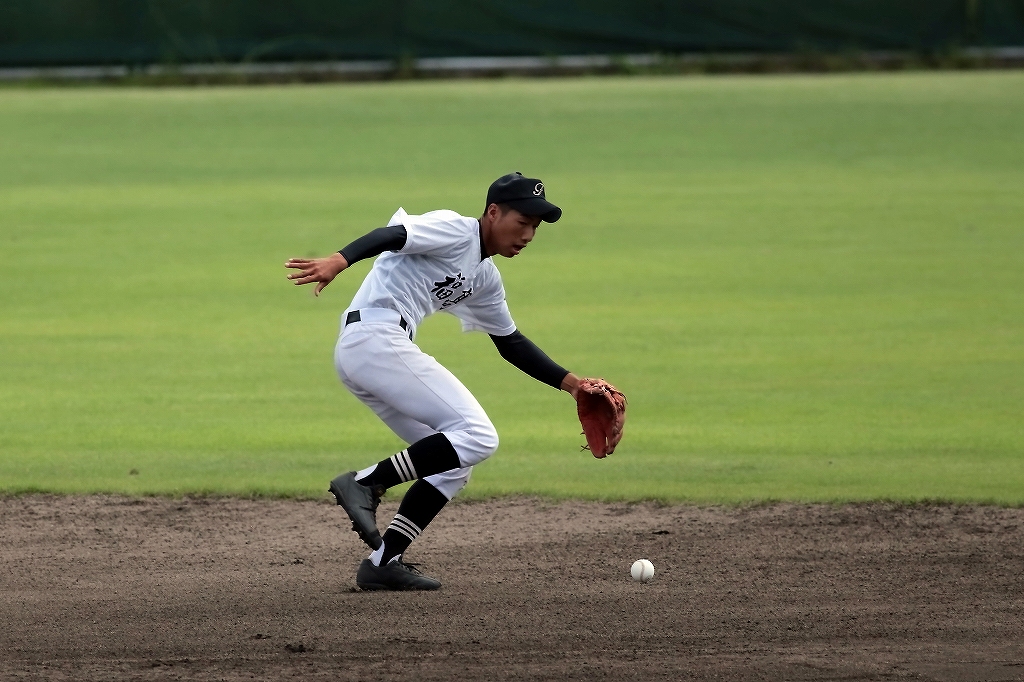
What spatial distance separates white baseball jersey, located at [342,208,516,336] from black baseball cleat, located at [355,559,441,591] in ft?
3.43

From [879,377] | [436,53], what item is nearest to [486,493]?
[879,377]

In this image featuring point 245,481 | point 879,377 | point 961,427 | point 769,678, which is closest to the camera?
point 769,678

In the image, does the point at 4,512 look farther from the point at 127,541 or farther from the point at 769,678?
the point at 769,678

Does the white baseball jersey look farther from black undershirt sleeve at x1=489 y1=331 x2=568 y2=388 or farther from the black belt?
black undershirt sleeve at x1=489 y1=331 x2=568 y2=388

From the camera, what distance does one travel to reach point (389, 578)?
233 inches

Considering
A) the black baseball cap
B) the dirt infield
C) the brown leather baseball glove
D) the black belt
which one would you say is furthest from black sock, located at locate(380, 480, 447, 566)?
the black baseball cap

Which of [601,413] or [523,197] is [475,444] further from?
[523,197]

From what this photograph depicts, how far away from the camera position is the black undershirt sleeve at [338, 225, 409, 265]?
5461mm

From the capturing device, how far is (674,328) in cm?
1206

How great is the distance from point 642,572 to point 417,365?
137 centimetres

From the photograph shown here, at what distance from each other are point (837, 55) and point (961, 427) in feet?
61.9

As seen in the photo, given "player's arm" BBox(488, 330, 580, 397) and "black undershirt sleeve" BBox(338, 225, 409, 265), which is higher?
"black undershirt sleeve" BBox(338, 225, 409, 265)

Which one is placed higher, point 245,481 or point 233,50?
point 233,50

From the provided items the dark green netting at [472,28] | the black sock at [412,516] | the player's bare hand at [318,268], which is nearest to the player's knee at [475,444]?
the black sock at [412,516]
